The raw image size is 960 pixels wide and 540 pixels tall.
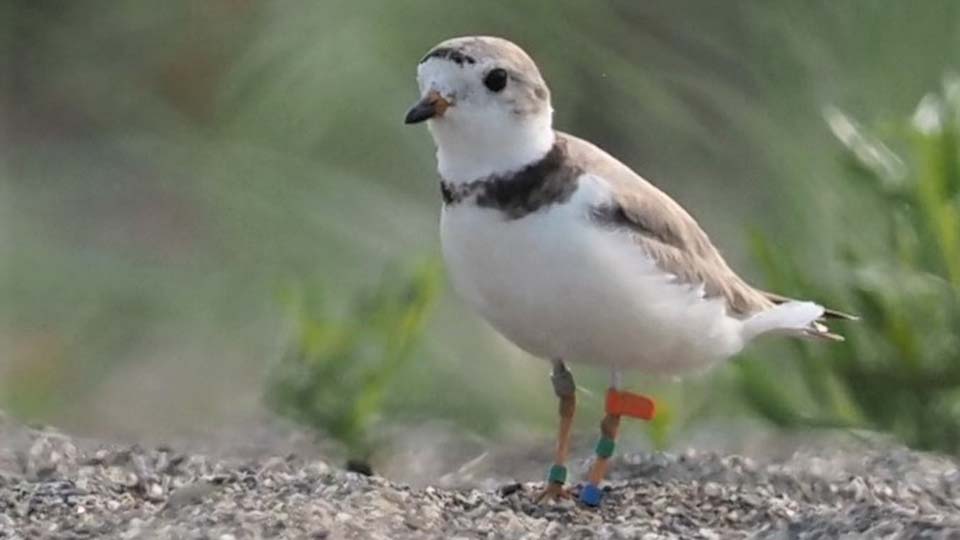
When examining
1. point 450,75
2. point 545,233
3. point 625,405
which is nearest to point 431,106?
point 450,75

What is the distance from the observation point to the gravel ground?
7.39 ft

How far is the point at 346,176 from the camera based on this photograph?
414 cm

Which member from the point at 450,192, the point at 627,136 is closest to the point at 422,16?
the point at 627,136

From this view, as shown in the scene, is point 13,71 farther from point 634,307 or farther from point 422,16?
point 634,307

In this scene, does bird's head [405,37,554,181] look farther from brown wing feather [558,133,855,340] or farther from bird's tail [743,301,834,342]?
bird's tail [743,301,834,342]

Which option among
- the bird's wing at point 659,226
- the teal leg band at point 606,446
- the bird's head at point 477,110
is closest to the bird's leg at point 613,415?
the teal leg band at point 606,446

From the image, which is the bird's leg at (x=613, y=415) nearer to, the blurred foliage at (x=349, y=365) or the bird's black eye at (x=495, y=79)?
the bird's black eye at (x=495, y=79)

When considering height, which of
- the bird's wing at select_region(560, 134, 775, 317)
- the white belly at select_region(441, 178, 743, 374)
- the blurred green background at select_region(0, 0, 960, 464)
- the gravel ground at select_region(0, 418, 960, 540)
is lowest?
the gravel ground at select_region(0, 418, 960, 540)

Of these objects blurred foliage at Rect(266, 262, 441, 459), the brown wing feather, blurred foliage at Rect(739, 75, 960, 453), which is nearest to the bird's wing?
the brown wing feather

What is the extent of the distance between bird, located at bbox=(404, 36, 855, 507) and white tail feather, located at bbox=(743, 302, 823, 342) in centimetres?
15

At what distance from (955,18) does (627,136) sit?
682 mm

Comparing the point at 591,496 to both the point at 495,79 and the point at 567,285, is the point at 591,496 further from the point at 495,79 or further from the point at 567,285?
the point at 495,79

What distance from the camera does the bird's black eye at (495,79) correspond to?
7.96ft

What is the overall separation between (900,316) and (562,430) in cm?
67
